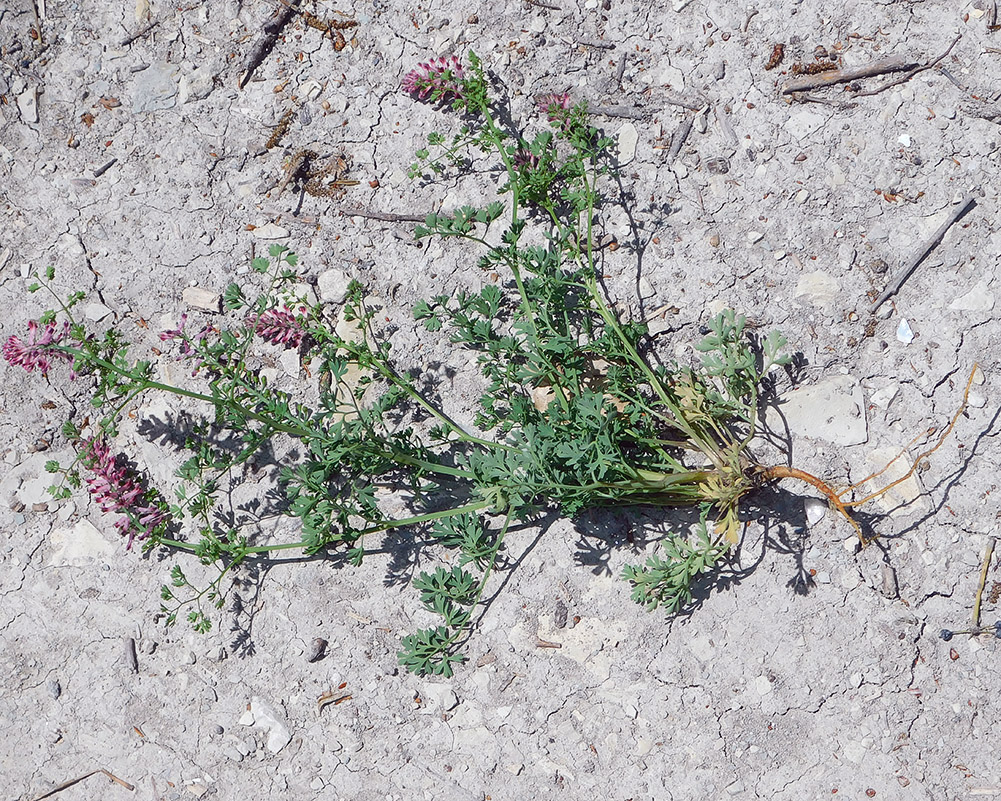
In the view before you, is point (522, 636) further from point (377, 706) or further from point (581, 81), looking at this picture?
point (581, 81)

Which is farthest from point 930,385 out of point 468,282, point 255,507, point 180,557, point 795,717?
point 180,557

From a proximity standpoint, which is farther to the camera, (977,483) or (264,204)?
(264,204)

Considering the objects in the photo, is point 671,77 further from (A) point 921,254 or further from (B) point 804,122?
(A) point 921,254

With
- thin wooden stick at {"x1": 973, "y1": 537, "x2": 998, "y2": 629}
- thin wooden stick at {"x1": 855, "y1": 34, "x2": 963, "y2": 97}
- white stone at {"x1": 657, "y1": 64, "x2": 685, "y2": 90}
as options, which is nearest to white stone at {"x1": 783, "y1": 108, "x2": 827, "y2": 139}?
thin wooden stick at {"x1": 855, "y1": 34, "x2": 963, "y2": 97}

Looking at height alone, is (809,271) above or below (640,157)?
below

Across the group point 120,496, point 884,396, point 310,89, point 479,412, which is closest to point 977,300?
point 884,396

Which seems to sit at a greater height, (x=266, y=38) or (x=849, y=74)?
(x=266, y=38)

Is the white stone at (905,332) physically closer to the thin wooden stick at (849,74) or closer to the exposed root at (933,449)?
the exposed root at (933,449)
